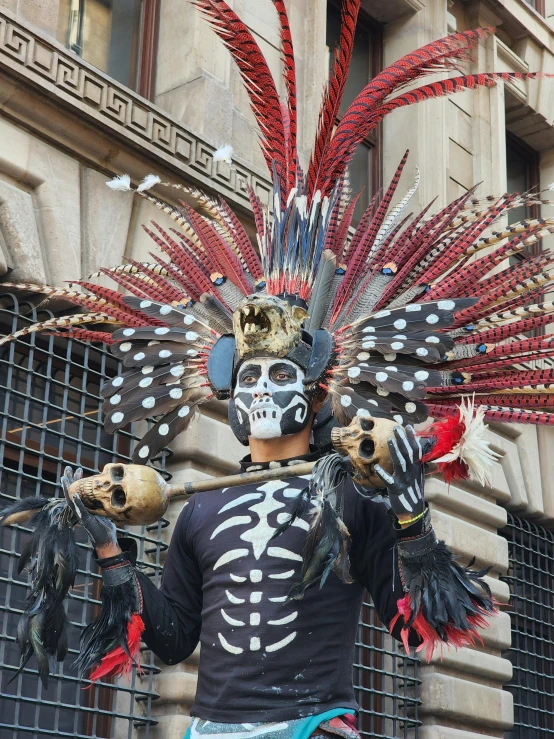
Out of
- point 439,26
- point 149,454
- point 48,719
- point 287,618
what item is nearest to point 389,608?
point 287,618

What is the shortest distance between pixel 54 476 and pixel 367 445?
396 cm

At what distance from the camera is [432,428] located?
353cm

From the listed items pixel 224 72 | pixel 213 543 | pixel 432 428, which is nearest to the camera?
pixel 432 428

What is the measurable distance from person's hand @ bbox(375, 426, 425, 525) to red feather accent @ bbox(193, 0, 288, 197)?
73.4 inches

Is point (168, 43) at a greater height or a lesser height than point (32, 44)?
greater

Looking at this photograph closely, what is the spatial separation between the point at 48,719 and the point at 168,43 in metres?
4.57

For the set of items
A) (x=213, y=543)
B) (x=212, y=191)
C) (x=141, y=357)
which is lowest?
(x=213, y=543)

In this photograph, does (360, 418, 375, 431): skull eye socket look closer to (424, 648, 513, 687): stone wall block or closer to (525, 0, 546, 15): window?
(424, 648, 513, 687): stone wall block

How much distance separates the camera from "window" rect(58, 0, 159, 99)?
8.03 m

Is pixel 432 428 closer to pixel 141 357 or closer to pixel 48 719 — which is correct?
pixel 141 357

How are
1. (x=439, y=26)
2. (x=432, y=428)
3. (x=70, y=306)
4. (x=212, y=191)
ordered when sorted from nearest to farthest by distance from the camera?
1. (x=432, y=428)
2. (x=70, y=306)
3. (x=212, y=191)
4. (x=439, y=26)

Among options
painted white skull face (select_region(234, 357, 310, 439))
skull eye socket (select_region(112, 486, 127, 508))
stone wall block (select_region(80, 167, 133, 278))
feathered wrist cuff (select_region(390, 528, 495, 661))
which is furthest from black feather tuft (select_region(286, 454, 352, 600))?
stone wall block (select_region(80, 167, 133, 278))

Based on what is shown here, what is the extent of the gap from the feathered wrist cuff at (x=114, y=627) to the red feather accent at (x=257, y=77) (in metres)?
1.84

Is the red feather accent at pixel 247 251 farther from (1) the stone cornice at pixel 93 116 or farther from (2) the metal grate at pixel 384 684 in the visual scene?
(2) the metal grate at pixel 384 684
